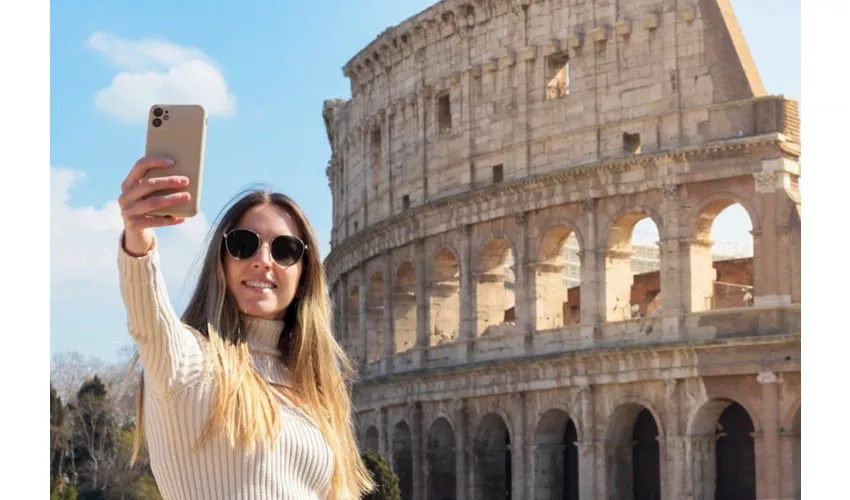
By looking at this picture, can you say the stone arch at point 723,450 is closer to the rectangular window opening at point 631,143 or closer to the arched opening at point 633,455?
the arched opening at point 633,455

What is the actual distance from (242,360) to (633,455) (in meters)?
26.5

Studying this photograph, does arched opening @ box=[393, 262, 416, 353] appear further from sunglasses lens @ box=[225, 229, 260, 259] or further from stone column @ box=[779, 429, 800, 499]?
sunglasses lens @ box=[225, 229, 260, 259]

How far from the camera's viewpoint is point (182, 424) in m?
3.71

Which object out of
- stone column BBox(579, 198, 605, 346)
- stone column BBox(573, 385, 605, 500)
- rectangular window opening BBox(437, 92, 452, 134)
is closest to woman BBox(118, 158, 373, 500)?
stone column BBox(573, 385, 605, 500)

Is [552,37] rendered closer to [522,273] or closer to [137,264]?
[522,273]

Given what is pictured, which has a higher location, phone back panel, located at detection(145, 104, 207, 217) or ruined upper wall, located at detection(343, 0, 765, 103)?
ruined upper wall, located at detection(343, 0, 765, 103)

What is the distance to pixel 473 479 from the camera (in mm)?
32406

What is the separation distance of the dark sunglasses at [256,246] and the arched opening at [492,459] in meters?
28.6

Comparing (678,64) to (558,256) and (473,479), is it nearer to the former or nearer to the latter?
(558,256)

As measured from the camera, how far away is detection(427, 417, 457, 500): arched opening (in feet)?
112

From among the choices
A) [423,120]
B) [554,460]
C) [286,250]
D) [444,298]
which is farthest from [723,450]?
[286,250]

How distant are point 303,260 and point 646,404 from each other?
24748 millimetres

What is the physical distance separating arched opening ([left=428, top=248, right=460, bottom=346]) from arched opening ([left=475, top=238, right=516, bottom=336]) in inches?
58.4

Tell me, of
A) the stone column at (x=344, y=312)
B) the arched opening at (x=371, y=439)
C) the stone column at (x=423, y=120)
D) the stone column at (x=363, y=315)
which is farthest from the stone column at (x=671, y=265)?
the stone column at (x=344, y=312)
